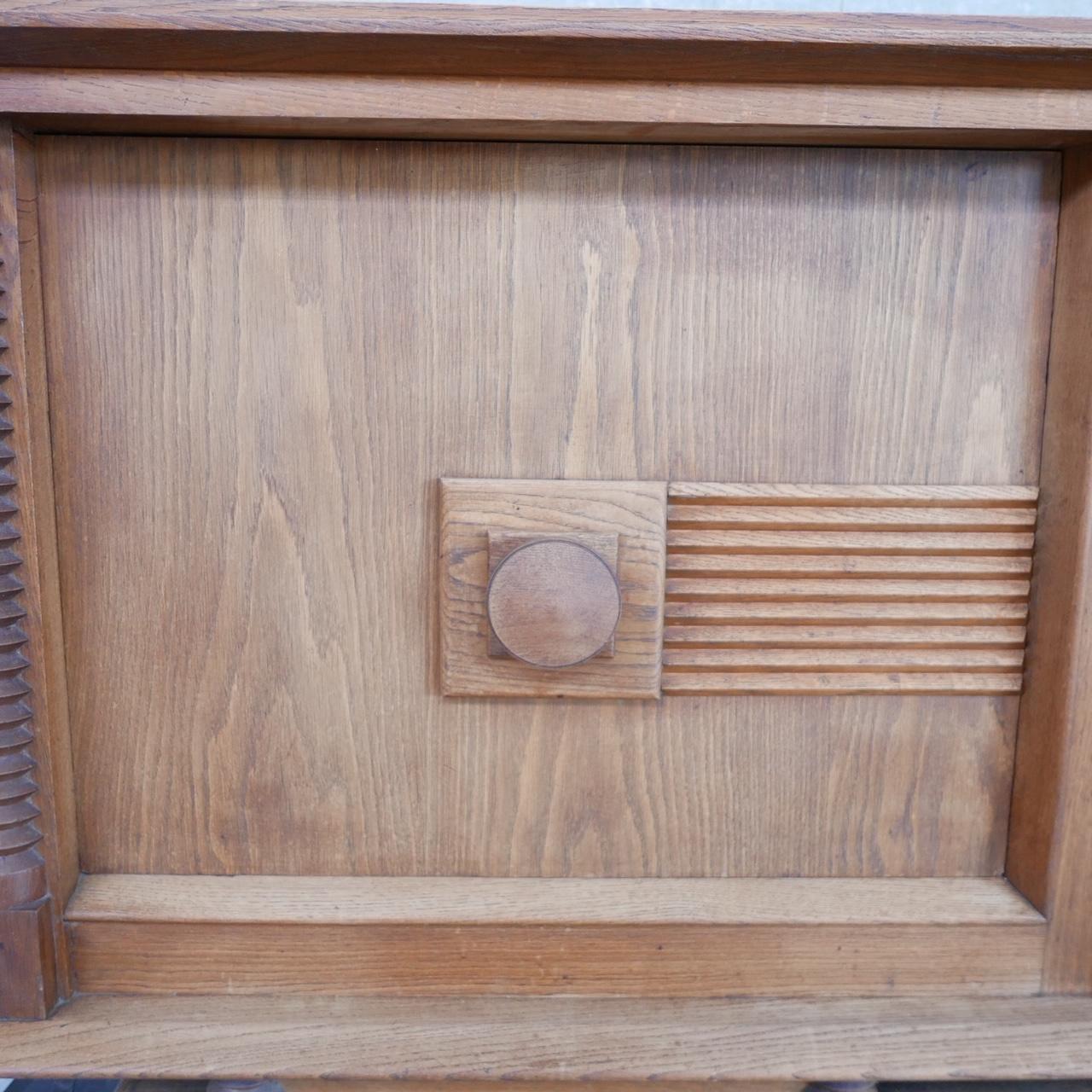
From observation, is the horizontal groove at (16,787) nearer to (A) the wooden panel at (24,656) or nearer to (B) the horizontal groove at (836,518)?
(A) the wooden panel at (24,656)

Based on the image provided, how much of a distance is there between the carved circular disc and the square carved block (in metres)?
0.01

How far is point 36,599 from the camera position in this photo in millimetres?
559

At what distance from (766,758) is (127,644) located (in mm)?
446

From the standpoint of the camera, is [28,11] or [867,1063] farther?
[867,1063]

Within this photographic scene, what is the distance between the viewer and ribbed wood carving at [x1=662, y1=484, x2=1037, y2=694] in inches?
23.4

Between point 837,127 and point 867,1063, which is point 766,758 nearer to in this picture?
point 867,1063

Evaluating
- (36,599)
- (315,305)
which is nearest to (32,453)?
(36,599)

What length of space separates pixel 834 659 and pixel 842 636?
2 centimetres

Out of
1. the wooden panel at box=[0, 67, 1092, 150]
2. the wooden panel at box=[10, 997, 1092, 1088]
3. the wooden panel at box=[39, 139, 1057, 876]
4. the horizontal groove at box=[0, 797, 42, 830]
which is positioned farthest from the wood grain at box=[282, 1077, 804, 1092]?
the wooden panel at box=[0, 67, 1092, 150]

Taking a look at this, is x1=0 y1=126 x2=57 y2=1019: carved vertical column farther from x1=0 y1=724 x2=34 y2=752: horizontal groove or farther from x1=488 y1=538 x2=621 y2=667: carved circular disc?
x1=488 y1=538 x2=621 y2=667: carved circular disc

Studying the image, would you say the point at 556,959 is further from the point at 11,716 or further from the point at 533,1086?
the point at 11,716

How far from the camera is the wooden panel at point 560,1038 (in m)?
0.56

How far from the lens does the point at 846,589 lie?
60 cm

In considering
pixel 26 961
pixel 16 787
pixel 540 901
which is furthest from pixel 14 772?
pixel 540 901
